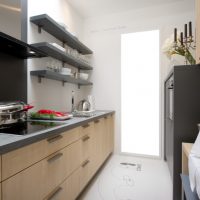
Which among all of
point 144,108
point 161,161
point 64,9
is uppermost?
point 64,9

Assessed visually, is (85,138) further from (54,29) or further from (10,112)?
(54,29)

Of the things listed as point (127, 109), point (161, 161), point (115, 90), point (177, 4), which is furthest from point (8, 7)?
point (161, 161)

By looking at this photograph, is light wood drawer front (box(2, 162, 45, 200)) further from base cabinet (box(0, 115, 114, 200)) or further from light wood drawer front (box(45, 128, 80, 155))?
light wood drawer front (box(45, 128, 80, 155))

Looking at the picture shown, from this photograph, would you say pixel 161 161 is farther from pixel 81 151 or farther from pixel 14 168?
pixel 14 168

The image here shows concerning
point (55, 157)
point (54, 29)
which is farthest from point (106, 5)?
point (55, 157)

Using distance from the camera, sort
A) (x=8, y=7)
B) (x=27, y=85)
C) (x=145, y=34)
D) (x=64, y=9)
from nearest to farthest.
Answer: (x=8, y=7), (x=27, y=85), (x=64, y=9), (x=145, y=34)

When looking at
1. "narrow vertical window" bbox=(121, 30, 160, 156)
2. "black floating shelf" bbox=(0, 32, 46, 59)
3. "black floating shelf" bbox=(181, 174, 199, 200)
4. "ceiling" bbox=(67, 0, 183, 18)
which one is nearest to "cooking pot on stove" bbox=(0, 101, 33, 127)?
"black floating shelf" bbox=(0, 32, 46, 59)

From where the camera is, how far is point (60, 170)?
1.30 meters

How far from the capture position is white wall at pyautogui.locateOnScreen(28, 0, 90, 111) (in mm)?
1957

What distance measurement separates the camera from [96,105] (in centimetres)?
322

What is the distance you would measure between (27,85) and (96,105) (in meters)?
1.58

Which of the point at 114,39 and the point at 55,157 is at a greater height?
the point at 114,39

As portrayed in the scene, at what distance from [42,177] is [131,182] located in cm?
137

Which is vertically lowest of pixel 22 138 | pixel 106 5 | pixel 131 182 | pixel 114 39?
pixel 131 182
